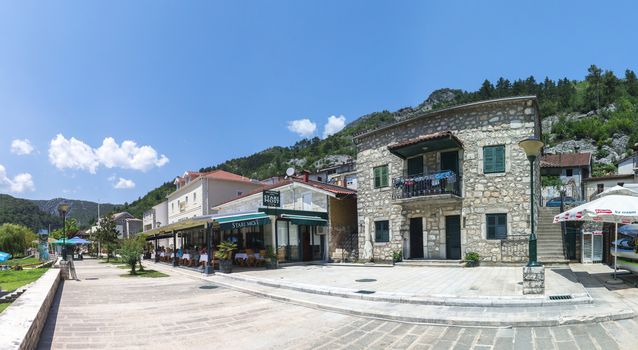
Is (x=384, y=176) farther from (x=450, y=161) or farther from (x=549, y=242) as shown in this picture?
(x=549, y=242)

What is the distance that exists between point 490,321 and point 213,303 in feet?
23.1

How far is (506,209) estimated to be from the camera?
55.6 ft

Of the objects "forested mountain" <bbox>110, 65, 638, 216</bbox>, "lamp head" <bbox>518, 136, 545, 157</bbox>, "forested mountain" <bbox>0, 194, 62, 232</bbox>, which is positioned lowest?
"forested mountain" <bbox>0, 194, 62, 232</bbox>

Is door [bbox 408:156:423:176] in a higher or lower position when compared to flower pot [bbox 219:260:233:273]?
higher

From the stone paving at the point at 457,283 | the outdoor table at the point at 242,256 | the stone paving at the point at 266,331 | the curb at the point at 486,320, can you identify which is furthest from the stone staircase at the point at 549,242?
the outdoor table at the point at 242,256

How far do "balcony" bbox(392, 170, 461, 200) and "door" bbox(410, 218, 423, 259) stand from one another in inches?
64.3

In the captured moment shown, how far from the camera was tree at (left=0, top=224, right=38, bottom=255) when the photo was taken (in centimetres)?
4375

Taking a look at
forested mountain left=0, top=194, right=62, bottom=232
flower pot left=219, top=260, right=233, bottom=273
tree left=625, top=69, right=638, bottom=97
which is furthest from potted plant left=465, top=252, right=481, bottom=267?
forested mountain left=0, top=194, right=62, bottom=232

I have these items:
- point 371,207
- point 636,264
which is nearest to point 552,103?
point 371,207

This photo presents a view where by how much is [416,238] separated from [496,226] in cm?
407

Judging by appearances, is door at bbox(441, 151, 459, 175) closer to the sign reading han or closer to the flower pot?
the sign reading han

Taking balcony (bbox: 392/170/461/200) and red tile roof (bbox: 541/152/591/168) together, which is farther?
red tile roof (bbox: 541/152/591/168)

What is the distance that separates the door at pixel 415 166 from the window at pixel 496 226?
4.12m

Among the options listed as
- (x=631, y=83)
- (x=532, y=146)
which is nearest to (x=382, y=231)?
(x=532, y=146)
